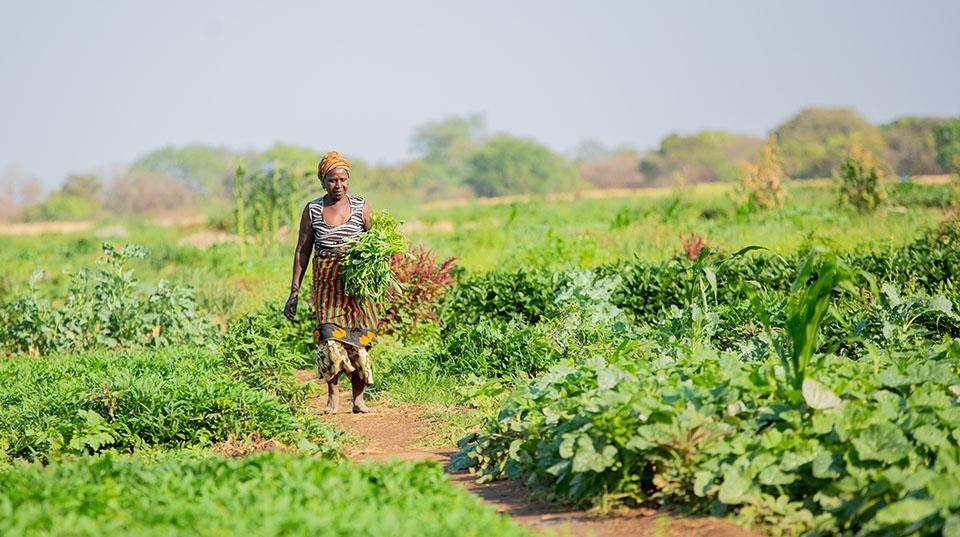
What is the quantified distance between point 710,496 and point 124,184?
66.5 metres

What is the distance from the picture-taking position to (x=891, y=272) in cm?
950

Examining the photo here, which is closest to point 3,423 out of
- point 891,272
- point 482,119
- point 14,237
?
point 891,272

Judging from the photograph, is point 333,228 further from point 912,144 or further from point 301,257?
point 912,144

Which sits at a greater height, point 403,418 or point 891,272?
point 891,272

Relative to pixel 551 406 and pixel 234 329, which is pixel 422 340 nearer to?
pixel 234 329

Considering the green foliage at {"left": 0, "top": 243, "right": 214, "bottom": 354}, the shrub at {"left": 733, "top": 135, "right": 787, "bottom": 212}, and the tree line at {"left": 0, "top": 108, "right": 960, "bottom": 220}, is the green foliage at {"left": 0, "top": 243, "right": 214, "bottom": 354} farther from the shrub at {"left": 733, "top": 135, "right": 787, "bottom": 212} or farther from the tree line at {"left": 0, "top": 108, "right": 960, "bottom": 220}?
the tree line at {"left": 0, "top": 108, "right": 960, "bottom": 220}

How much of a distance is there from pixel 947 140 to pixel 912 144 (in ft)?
10.8

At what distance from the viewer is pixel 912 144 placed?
57688 millimetres

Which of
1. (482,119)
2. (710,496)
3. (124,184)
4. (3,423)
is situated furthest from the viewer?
(482,119)

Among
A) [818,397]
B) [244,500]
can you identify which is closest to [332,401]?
[244,500]

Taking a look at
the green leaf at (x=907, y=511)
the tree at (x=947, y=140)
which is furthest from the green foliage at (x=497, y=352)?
the tree at (x=947, y=140)

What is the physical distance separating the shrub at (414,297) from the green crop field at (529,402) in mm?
22

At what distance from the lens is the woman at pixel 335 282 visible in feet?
24.6

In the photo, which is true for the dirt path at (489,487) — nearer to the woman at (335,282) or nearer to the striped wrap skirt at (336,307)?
the woman at (335,282)
